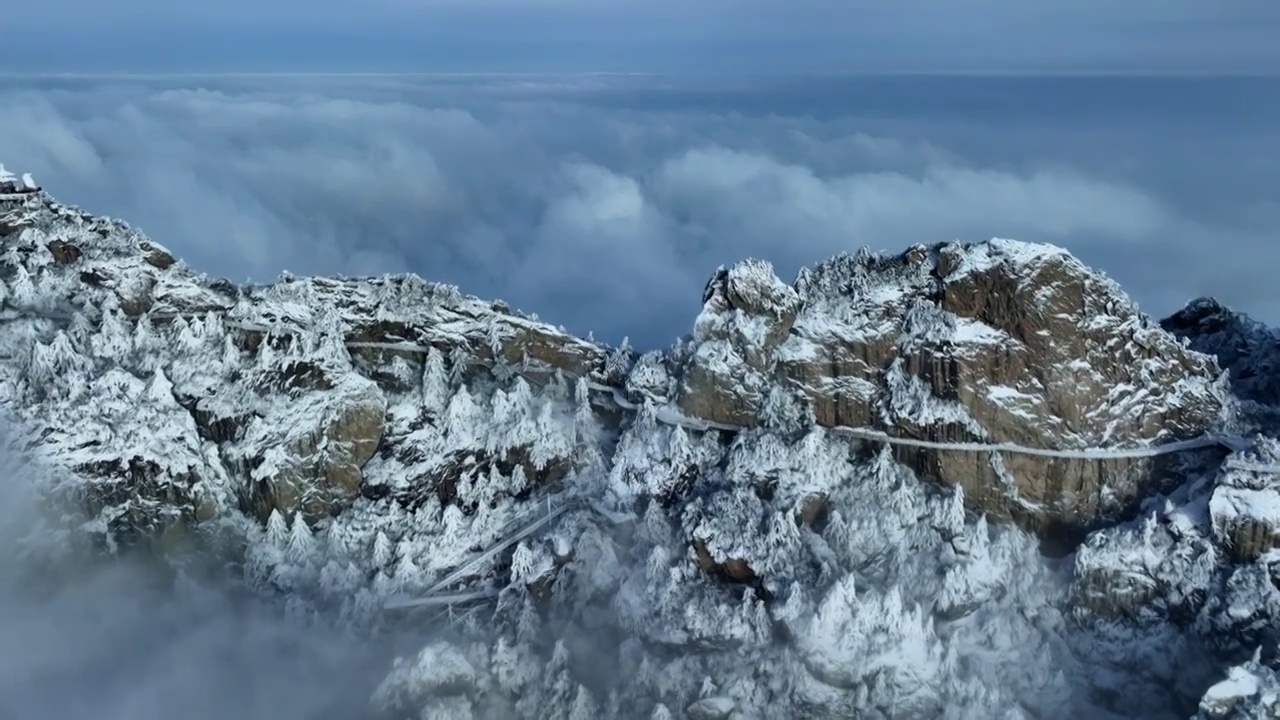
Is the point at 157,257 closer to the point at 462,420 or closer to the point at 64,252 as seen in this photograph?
the point at 64,252

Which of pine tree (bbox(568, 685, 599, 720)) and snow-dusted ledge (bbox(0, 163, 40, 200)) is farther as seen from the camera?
snow-dusted ledge (bbox(0, 163, 40, 200))

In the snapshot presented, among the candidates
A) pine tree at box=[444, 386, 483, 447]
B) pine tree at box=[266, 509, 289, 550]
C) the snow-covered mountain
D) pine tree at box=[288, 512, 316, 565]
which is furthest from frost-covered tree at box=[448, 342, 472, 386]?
pine tree at box=[266, 509, 289, 550]

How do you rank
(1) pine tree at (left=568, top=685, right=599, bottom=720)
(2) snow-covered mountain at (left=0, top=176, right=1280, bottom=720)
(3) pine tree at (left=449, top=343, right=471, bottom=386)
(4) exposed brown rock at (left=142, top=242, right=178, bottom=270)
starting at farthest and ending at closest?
(4) exposed brown rock at (left=142, top=242, right=178, bottom=270) < (3) pine tree at (left=449, top=343, right=471, bottom=386) < (1) pine tree at (left=568, top=685, right=599, bottom=720) < (2) snow-covered mountain at (left=0, top=176, right=1280, bottom=720)

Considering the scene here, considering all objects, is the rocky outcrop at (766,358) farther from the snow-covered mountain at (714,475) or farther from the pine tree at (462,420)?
the pine tree at (462,420)

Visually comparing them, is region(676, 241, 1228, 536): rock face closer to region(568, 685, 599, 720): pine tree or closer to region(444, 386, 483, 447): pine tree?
region(568, 685, 599, 720): pine tree

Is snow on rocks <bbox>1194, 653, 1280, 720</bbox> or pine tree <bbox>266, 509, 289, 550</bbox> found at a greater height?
snow on rocks <bbox>1194, 653, 1280, 720</bbox>

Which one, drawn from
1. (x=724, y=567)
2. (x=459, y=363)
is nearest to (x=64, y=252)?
(x=459, y=363)

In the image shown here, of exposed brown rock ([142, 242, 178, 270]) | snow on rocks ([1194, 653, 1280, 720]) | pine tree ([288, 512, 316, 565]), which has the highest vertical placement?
exposed brown rock ([142, 242, 178, 270])
